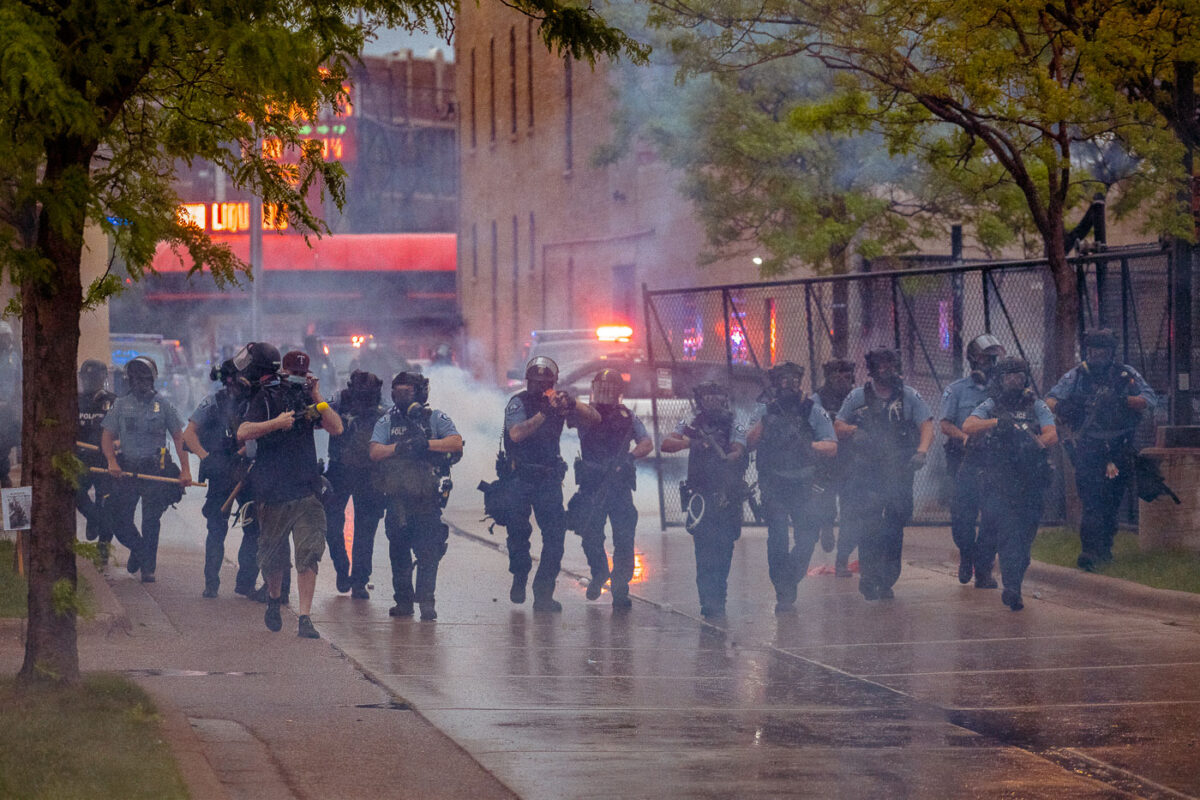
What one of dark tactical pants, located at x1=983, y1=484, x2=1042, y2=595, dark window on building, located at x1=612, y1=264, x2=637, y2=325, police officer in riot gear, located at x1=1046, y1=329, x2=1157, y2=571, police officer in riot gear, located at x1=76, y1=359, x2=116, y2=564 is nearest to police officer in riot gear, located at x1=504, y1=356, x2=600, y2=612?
dark tactical pants, located at x1=983, y1=484, x2=1042, y2=595

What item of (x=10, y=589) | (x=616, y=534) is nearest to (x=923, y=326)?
(x=616, y=534)

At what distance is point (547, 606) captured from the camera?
11.2 m

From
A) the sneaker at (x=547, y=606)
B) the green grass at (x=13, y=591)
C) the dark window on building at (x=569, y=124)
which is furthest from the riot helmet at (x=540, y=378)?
the dark window on building at (x=569, y=124)

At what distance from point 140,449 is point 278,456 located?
271 cm

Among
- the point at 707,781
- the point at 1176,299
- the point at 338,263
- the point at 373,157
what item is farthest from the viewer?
the point at 373,157

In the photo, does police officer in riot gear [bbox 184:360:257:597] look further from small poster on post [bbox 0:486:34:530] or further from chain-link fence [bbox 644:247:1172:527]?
chain-link fence [bbox 644:247:1172:527]

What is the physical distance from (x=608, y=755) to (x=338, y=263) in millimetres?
54149

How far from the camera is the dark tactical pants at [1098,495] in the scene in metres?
12.0

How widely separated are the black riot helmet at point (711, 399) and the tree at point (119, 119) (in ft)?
11.8

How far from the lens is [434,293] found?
200 ft

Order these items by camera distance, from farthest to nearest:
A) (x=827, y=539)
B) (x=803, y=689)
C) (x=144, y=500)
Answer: (x=827, y=539) < (x=144, y=500) < (x=803, y=689)

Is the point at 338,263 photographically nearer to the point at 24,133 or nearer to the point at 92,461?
the point at 92,461

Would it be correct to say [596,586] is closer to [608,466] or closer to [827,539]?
[608,466]

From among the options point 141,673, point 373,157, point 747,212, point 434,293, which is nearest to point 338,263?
point 434,293
